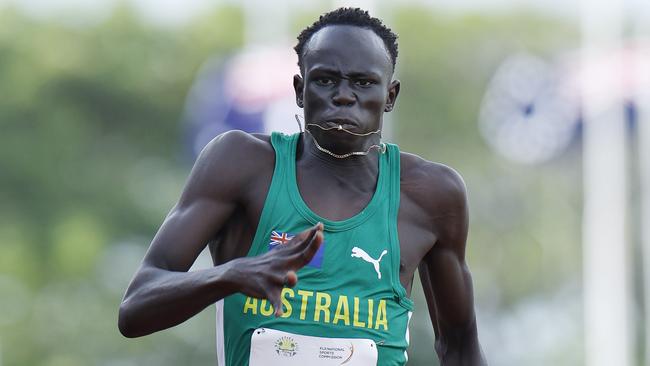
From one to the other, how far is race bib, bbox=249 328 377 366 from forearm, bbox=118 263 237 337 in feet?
1.22

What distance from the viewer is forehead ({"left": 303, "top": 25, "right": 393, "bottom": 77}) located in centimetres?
504

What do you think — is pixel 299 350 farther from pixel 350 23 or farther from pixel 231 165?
pixel 350 23

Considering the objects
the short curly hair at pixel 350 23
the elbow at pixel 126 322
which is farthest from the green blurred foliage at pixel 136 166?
the elbow at pixel 126 322

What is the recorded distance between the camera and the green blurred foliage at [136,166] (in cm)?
2466

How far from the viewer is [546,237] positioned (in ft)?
82.9

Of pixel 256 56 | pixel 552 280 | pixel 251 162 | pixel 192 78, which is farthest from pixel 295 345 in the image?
pixel 192 78

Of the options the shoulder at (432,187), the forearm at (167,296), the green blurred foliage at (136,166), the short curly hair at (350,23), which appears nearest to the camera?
the forearm at (167,296)

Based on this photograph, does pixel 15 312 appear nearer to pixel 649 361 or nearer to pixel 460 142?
pixel 460 142

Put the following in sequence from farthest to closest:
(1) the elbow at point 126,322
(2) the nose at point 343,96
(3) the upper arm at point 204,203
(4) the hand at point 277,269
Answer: (2) the nose at point 343,96 < (3) the upper arm at point 204,203 < (1) the elbow at point 126,322 < (4) the hand at point 277,269

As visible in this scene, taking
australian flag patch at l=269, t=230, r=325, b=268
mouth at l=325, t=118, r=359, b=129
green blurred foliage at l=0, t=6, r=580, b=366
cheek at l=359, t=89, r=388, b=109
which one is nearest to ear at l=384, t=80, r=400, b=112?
cheek at l=359, t=89, r=388, b=109

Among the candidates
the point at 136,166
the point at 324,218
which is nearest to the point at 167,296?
the point at 324,218

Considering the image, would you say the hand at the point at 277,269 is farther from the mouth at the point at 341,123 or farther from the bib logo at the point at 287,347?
the mouth at the point at 341,123

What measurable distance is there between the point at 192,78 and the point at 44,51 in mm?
3008

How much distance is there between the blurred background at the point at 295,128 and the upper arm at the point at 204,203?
1417cm
